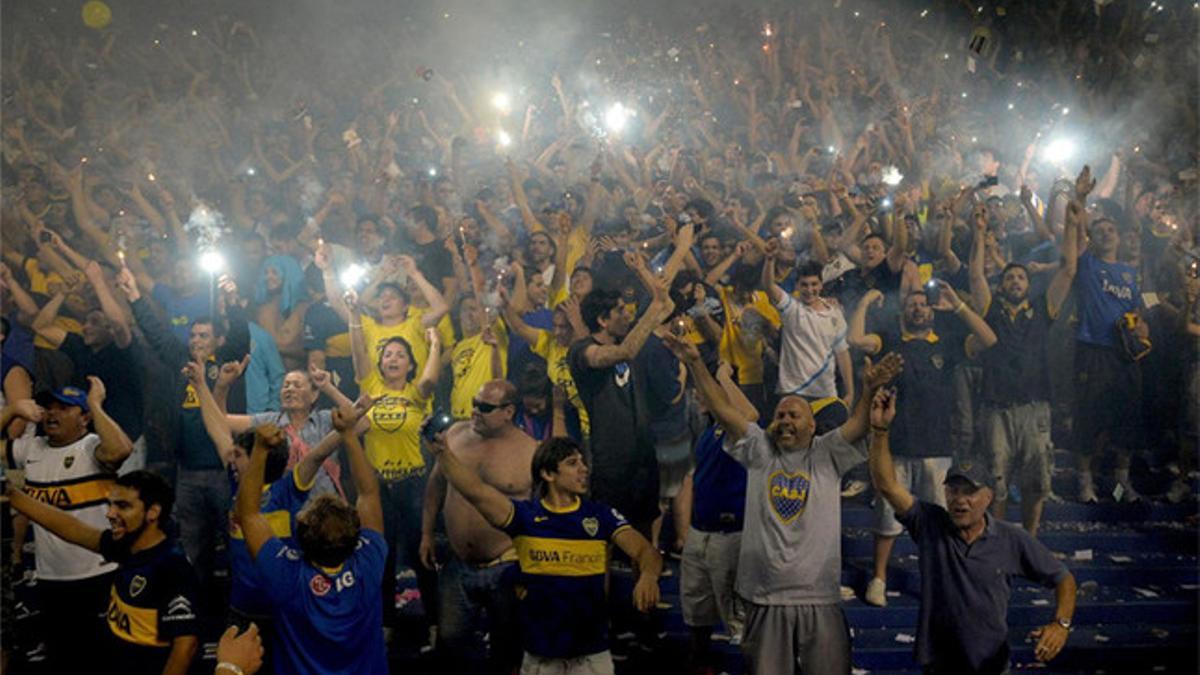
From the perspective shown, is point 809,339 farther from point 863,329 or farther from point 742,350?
point 863,329

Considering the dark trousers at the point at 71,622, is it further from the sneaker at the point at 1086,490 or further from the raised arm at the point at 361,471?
the sneaker at the point at 1086,490

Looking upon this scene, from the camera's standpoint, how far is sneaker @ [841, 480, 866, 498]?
8570 mm

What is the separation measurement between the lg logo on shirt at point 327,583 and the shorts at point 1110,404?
7.09m

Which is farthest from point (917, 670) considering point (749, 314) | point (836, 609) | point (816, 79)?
point (816, 79)

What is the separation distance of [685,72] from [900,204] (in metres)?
10.5

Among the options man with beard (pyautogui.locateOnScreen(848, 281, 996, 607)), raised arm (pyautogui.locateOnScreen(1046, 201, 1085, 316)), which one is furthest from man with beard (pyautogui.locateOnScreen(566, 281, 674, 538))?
raised arm (pyautogui.locateOnScreen(1046, 201, 1085, 316))

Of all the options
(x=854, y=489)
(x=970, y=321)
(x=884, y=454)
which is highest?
(x=970, y=321)

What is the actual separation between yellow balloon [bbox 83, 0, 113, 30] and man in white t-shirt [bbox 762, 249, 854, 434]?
625 inches

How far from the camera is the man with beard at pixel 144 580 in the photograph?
470 centimetres

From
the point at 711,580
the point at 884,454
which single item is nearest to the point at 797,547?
the point at 884,454

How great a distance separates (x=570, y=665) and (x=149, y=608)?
210cm

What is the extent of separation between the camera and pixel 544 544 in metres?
4.90

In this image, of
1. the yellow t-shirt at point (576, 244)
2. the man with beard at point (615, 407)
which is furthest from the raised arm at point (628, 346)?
the yellow t-shirt at point (576, 244)

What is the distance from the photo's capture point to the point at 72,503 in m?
5.93
